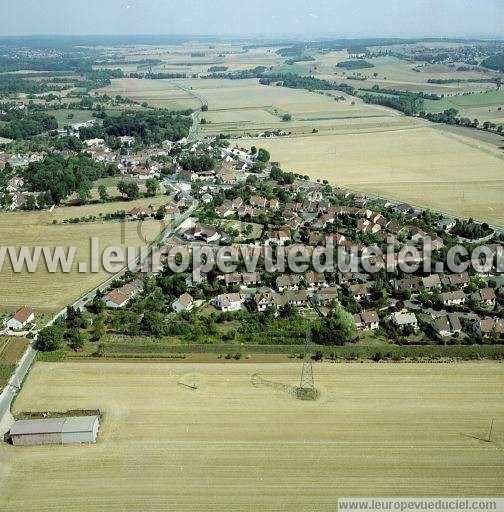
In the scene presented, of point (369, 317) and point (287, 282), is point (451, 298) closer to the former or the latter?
point (369, 317)

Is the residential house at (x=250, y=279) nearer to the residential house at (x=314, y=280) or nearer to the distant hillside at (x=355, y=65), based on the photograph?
the residential house at (x=314, y=280)

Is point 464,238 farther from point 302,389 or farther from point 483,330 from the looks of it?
point 302,389

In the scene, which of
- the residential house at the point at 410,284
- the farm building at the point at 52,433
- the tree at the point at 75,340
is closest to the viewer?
the farm building at the point at 52,433

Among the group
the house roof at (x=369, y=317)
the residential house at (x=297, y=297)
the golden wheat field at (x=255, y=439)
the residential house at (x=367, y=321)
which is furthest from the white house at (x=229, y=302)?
the house roof at (x=369, y=317)

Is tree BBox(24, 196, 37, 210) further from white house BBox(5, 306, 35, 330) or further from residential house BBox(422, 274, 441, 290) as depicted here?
residential house BBox(422, 274, 441, 290)

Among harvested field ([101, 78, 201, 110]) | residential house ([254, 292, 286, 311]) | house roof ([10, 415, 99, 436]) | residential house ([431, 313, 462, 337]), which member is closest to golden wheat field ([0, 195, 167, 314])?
residential house ([254, 292, 286, 311])

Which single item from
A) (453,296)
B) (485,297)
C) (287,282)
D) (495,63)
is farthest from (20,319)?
(495,63)

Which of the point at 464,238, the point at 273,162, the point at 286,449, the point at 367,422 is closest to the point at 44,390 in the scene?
the point at 286,449
